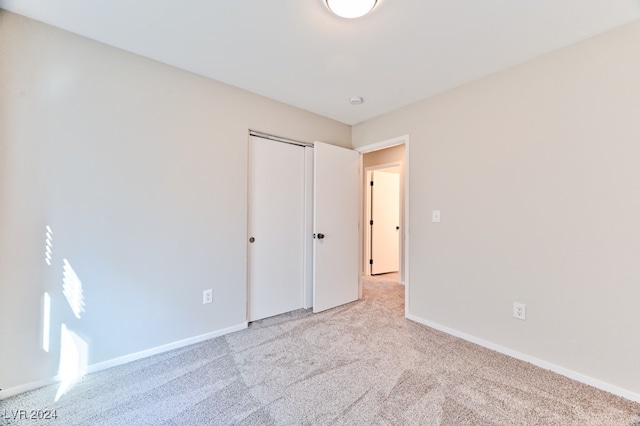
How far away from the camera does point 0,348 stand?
160 centimetres

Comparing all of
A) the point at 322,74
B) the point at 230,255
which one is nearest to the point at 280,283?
the point at 230,255

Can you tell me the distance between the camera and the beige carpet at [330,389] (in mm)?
1468

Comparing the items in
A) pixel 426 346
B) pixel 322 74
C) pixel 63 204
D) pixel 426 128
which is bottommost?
pixel 426 346

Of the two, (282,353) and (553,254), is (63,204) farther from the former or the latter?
(553,254)

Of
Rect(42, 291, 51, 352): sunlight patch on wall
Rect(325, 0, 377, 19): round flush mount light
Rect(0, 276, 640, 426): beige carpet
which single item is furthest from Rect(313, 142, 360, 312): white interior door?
Rect(42, 291, 51, 352): sunlight patch on wall

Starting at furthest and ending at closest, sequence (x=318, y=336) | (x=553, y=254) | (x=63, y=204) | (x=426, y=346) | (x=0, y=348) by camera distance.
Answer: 1. (x=318, y=336)
2. (x=426, y=346)
3. (x=553, y=254)
4. (x=63, y=204)
5. (x=0, y=348)

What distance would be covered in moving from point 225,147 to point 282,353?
1.90 meters

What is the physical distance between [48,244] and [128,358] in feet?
3.28

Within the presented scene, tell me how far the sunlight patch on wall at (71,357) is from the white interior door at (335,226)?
1995mm

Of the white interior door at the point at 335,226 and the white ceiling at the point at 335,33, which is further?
the white interior door at the point at 335,226

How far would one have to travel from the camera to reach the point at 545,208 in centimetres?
197

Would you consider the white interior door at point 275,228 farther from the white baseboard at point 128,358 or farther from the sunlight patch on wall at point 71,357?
the sunlight patch on wall at point 71,357

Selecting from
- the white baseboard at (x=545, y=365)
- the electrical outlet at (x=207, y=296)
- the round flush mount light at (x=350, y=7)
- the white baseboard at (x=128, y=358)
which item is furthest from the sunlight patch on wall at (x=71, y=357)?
the white baseboard at (x=545, y=365)

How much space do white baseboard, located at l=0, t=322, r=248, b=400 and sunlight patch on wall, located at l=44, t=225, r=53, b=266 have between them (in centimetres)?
78
